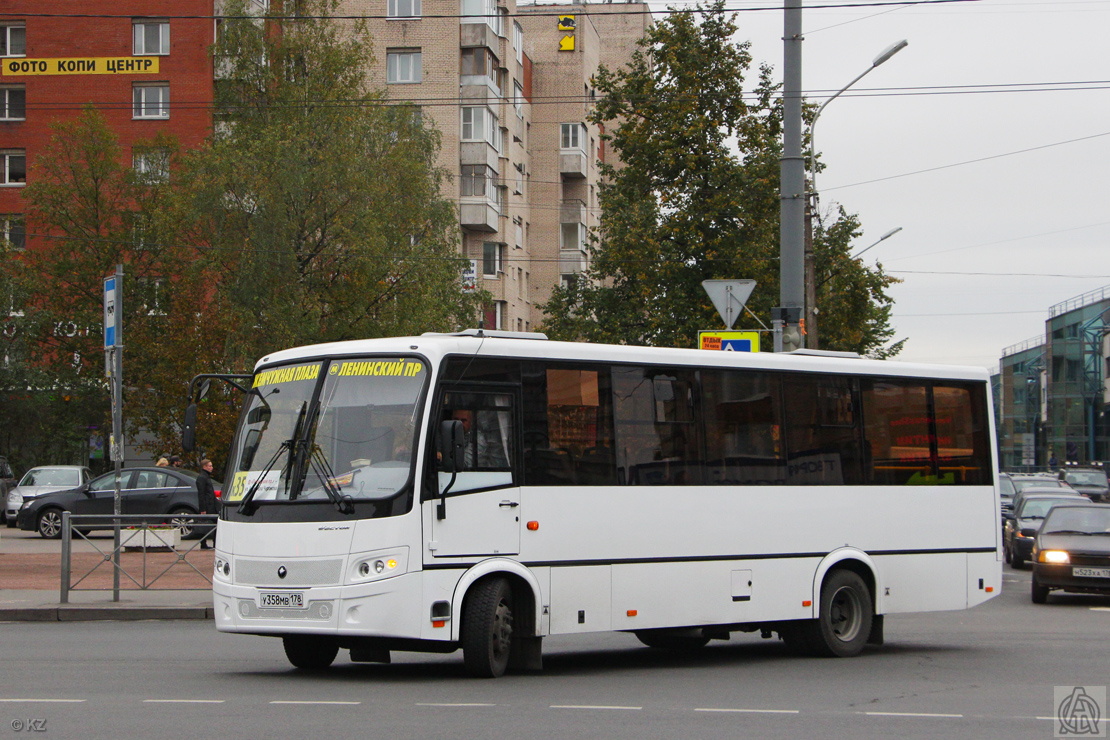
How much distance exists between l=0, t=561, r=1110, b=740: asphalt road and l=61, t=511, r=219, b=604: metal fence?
6.99ft

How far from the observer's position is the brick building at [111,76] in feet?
195

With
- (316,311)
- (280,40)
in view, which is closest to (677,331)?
(316,311)

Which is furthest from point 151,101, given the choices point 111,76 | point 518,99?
point 518,99

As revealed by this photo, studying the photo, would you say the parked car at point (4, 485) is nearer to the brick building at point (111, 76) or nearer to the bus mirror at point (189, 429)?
the brick building at point (111, 76)

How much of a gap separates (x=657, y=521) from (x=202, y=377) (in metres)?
4.01

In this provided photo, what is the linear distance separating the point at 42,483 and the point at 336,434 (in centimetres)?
3042

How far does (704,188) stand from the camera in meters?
43.9

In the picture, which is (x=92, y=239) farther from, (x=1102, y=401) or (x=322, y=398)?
(x=1102, y=401)

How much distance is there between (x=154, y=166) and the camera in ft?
181

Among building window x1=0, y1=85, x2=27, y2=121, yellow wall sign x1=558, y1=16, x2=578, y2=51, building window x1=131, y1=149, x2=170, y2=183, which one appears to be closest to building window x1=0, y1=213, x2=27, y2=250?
building window x1=0, y1=85, x2=27, y2=121

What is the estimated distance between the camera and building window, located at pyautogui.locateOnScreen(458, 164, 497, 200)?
69.4 metres

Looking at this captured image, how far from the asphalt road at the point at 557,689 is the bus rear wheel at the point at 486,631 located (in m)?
0.15

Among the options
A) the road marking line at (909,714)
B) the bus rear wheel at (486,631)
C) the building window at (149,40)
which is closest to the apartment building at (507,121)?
the building window at (149,40)

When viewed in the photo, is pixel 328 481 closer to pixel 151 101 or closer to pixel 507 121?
pixel 151 101
